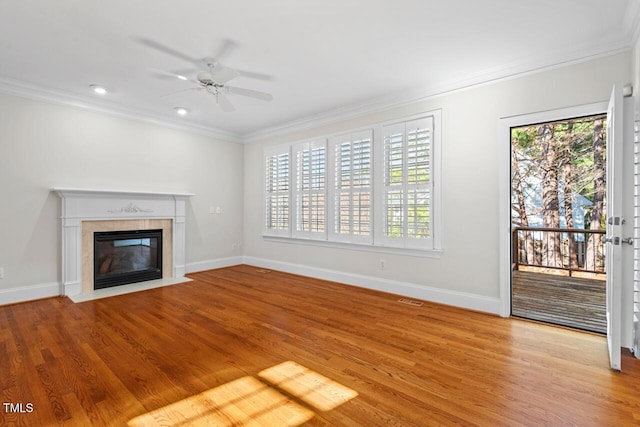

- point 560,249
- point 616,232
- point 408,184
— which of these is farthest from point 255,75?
point 560,249

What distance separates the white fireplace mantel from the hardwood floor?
0.69 m

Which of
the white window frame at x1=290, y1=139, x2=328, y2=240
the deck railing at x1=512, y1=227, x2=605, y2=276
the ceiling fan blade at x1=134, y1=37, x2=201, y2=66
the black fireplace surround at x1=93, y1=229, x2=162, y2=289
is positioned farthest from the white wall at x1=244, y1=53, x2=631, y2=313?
the black fireplace surround at x1=93, y1=229, x2=162, y2=289

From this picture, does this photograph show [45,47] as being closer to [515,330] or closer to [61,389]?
[61,389]

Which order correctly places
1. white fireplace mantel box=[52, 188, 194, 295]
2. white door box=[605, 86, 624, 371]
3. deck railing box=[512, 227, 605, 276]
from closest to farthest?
white door box=[605, 86, 624, 371] → white fireplace mantel box=[52, 188, 194, 295] → deck railing box=[512, 227, 605, 276]

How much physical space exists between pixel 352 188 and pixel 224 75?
240 cm

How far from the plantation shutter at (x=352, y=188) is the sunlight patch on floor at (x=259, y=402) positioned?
2.68 m

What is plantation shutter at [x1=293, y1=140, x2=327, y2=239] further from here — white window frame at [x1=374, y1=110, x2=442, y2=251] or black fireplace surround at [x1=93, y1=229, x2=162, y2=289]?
black fireplace surround at [x1=93, y1=229, x2=162, y2=289]

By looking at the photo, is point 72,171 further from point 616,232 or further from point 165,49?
point 616,232

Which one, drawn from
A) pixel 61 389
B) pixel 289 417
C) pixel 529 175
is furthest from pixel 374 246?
pixel 529 175

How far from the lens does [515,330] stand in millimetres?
3086

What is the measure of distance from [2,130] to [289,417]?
4.80 meters

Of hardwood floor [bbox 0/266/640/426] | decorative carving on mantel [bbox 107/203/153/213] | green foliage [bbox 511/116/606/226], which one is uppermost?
green foliage [bbox 511/116/606/226]

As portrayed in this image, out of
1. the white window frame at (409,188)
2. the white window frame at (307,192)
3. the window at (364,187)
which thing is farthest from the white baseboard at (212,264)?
the white window frame at (409,188)

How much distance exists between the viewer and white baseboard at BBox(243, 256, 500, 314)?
142 inches
